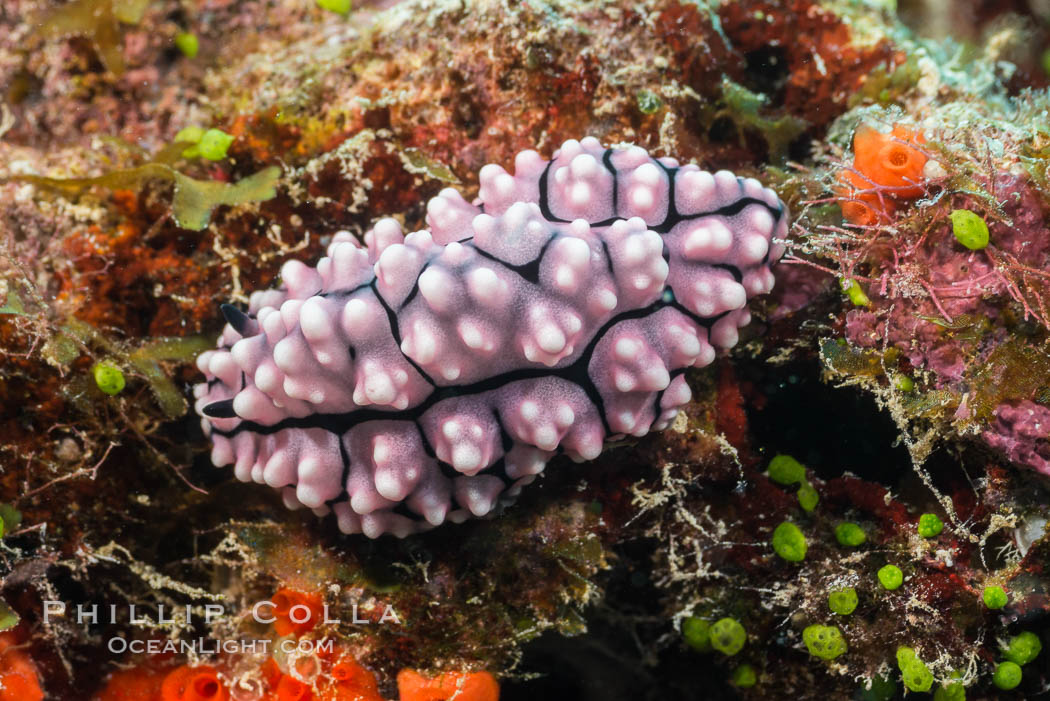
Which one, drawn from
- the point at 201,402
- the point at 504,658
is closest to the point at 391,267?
the point at 201,402

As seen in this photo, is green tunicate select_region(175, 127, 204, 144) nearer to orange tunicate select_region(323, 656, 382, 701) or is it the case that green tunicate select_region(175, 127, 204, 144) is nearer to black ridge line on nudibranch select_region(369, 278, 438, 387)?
black ridge line on nudibranch select_region(369, 278, 438, 387)

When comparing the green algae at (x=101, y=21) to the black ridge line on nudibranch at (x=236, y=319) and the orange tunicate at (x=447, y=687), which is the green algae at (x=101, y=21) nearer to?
the black ridge line on nudibranch at (x=236, y=319)

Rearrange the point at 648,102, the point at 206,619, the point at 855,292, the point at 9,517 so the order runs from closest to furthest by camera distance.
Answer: the point at 855,292 → the point at 9,517 → the point at 648,102 → the point at 206,619

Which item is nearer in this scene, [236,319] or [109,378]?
[236,319]

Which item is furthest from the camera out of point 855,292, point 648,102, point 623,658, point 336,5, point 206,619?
point 623,658

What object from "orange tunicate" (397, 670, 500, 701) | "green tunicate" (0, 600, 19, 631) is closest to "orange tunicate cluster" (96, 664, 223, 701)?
"green tunicate" (0, 600, 19, 631)

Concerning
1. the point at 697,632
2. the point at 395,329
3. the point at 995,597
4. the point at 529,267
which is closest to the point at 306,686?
the point at 395,329

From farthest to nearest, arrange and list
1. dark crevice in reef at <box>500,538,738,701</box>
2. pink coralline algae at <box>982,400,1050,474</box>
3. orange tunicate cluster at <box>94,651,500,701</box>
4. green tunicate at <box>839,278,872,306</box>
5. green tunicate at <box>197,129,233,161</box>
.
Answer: dark crevice in reef at <box>500,538,738,701</box> → green tunicate at <box>197,129,233,161</box> → orange tunicate cluster at <box>94,651,500,701</box> → green tunicate at <box>839,278,872,306</box> → pink coralline algae at <box>982,400,1050,474</box>

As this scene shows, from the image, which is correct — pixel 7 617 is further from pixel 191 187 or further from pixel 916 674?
pixel 916 674
